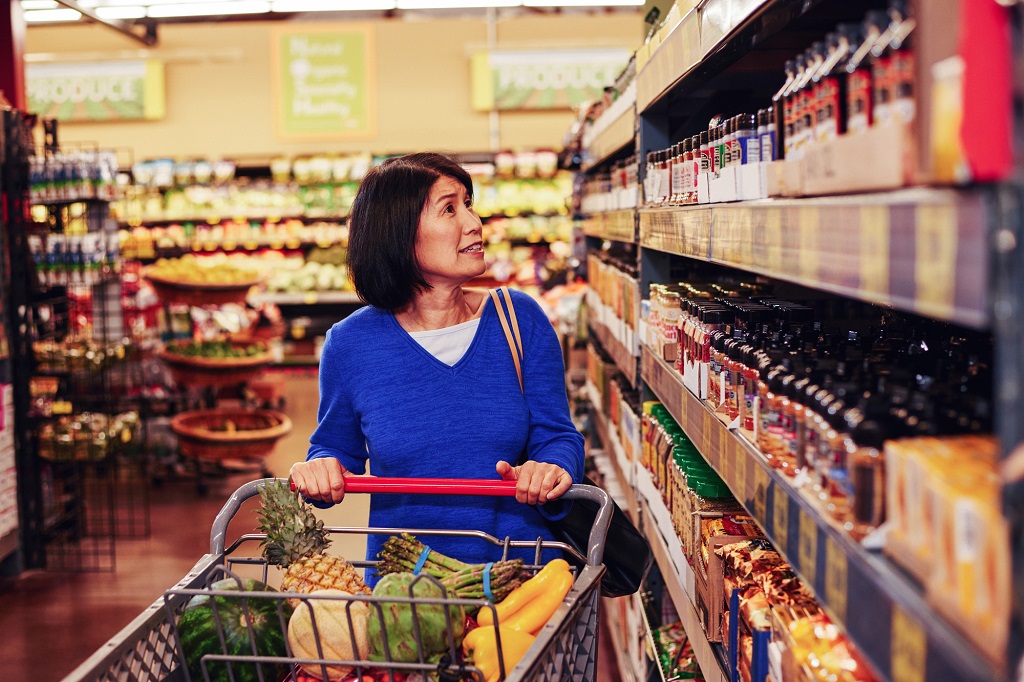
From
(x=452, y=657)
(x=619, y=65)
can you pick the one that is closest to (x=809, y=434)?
(x=452, y=657)

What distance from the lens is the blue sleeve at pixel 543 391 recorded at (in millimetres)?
2250

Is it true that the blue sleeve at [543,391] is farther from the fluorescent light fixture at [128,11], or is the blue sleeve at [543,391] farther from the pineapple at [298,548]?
the fluorescent light fixture at [128,11]

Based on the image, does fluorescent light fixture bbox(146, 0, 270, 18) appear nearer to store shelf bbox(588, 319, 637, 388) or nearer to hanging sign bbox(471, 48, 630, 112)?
hanging sign bbox(471, 48, 630, 112)

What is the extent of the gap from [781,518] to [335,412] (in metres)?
1.20

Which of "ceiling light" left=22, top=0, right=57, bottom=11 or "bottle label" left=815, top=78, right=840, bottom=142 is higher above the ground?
"ceiling light" left=22, top=0, right=57, bottom=11

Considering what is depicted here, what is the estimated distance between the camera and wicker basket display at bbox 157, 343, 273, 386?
625 centimetres

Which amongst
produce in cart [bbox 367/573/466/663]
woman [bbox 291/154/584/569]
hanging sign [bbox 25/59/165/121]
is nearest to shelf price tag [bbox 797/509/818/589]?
produce in cart [bbox 367/573/466/663]

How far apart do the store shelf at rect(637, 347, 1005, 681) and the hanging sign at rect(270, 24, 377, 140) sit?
9.67 m

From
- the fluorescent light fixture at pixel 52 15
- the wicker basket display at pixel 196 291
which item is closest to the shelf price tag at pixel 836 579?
the wicker basket display at pixel 196 291

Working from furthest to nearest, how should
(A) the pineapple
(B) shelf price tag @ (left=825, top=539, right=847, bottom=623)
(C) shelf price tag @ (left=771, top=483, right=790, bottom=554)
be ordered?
(A) the pineapple < (C) shelf price tag @ (left=771, top=483, right=790, bottom=554) < (B) shelf price tag @ (left=825, top=539, right=847, bottom=623)

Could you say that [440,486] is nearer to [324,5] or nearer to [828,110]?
[828,110]

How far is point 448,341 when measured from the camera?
2.27 metres

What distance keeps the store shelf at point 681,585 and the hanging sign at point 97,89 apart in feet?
33.1

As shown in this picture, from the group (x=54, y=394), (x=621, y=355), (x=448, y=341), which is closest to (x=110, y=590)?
(x=54, y=394)
